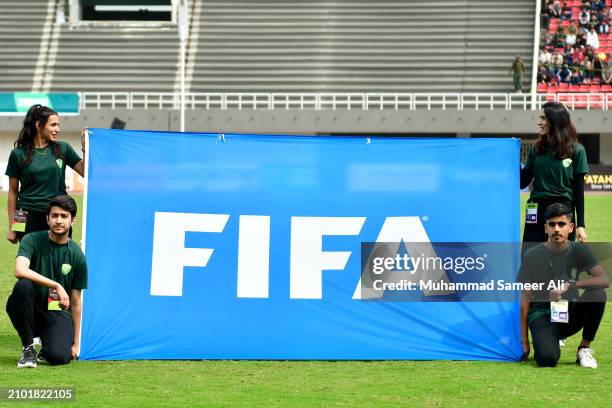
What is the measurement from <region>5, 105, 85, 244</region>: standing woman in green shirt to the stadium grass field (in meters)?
0.98

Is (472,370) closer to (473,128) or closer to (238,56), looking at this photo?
(473,128)

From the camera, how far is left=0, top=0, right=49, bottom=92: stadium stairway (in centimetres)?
4669

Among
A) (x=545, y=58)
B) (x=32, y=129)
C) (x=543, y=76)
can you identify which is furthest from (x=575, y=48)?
(x=32, y=129)

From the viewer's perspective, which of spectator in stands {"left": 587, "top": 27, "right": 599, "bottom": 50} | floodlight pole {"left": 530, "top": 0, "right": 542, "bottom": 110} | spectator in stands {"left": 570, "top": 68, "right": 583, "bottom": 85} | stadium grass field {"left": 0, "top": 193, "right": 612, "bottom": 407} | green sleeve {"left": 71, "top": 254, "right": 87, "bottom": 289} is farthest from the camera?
spectator in stands {"left": 587, "top": 27, "right": 599, "bottom": 50}

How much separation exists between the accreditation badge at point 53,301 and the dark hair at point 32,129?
1122mm

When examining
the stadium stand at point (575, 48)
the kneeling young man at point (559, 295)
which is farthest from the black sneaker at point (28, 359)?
the stadium stand at point (575, 48)

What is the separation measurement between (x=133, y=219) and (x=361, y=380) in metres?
2.01

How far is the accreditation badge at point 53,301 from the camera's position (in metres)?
7.82

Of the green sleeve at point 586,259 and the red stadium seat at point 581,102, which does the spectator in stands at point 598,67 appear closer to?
the red stadium seat at point 581,102

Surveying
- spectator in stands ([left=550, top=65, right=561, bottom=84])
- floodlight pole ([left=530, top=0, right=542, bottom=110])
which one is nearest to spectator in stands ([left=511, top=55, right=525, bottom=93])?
floodlight pole ([left=530, top=0, right=542, bottom=110])

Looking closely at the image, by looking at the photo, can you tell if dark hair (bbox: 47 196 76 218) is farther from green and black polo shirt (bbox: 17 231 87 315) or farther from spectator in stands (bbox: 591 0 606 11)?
spectator in stands (bbox: 591 0 606 11)

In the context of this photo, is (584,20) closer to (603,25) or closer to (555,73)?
(603,25)

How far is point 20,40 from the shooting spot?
4828 centimetres

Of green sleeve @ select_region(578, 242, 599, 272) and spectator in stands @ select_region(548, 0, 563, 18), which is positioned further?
spectator in stands @ select_region(548, 0, 563, 18)
